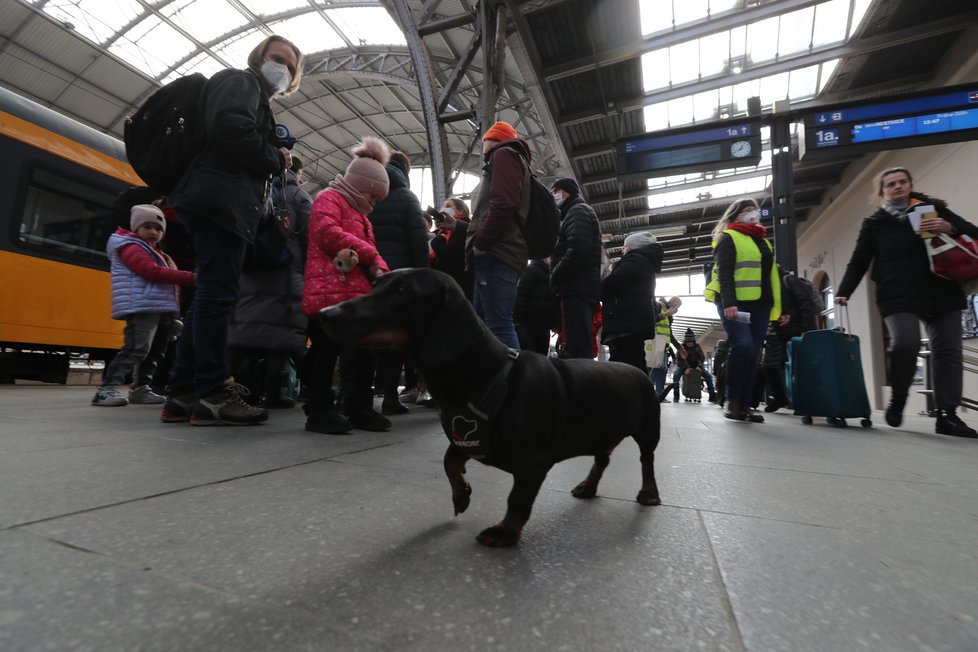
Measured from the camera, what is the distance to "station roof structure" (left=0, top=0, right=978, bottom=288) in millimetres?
7875

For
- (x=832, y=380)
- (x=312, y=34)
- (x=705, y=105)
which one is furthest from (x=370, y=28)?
(x=832, y=380)

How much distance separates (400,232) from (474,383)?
2.26 m

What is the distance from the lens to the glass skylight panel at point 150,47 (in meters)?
13.4

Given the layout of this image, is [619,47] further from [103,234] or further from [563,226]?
[103,234]

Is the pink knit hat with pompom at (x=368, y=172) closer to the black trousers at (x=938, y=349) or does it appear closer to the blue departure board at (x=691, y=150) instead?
the black trousers at (x=938, y=349)

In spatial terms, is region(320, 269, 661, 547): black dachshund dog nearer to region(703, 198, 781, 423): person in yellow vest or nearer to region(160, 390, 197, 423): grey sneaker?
region(160, 390, 197, 423): grey sneaker

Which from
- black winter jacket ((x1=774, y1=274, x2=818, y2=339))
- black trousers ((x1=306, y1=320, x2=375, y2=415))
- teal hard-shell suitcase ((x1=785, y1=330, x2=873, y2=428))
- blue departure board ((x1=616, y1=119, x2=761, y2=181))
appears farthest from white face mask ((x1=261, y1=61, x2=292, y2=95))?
blue departure board ((x1=616, y1=119, x2=761, y2=181))

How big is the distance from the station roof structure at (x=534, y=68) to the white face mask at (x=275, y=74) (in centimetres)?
542

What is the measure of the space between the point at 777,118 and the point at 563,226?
5.11 metres

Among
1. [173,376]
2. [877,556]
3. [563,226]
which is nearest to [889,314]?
[563,226]

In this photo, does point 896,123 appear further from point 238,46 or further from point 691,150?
point 238,46

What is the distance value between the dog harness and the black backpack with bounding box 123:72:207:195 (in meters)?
2.36

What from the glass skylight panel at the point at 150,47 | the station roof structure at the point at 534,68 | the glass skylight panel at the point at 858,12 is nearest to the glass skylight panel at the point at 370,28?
the station roof structure at the point at 534,68

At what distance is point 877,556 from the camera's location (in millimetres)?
1107
